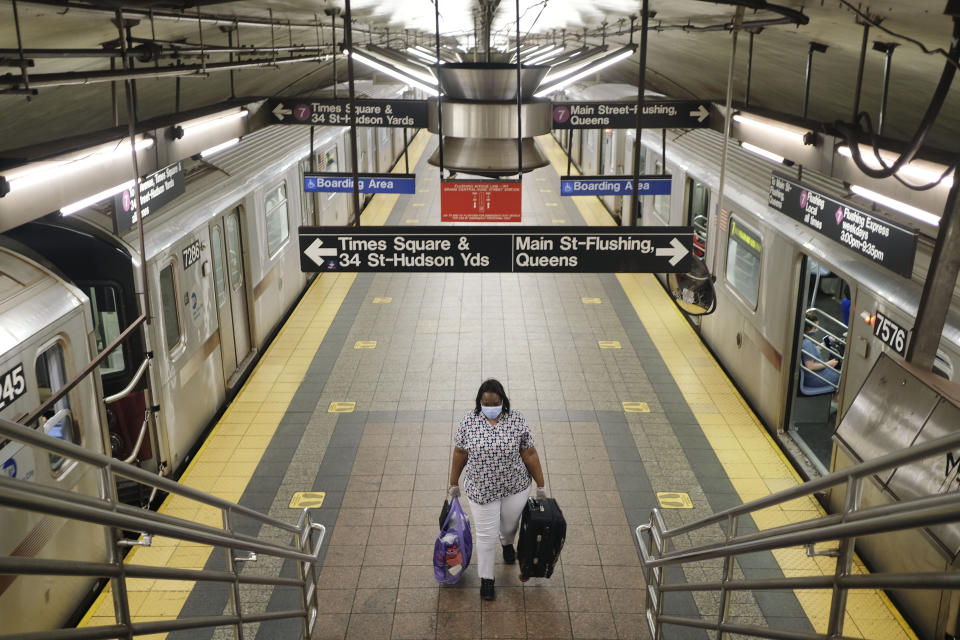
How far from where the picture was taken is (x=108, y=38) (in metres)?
5.82

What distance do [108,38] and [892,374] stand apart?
Answer: 5.63 metres

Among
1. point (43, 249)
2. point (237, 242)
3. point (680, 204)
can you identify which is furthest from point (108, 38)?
point (680, 204)

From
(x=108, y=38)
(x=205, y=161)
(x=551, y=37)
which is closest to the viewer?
(x=108, y=38)

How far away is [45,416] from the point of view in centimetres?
484

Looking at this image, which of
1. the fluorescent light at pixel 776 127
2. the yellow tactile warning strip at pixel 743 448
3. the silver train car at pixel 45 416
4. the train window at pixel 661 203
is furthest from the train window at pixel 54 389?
the train window at pixel 661 203

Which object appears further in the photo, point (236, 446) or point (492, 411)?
point (236, 446)

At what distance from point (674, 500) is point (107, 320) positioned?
4.88 meters

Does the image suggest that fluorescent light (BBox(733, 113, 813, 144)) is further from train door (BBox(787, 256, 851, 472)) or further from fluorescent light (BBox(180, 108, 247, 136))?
fluorescent light (BBox(180, 108, 247, 136))

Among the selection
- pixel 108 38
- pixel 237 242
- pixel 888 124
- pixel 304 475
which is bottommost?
pixel 304 475

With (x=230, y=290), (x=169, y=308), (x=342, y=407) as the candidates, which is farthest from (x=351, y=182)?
(x=169, y=308)

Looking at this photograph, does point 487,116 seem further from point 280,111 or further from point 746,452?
point 280,111

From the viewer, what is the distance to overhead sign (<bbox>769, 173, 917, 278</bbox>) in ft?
17.2

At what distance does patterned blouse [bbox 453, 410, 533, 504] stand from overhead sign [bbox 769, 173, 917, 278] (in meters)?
2.73

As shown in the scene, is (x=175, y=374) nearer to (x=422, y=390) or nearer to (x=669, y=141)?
(x=422, y=390)
